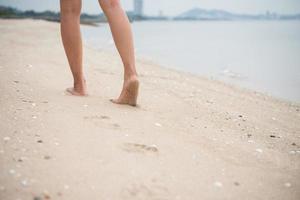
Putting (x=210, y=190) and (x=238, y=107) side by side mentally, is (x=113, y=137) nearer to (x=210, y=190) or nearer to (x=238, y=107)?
(x=210, y=190)

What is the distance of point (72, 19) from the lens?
2.43 m

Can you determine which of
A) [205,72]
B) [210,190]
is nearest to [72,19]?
[210,190]

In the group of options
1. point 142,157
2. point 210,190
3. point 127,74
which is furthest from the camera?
point 127,74

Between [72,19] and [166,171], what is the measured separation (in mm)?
1417

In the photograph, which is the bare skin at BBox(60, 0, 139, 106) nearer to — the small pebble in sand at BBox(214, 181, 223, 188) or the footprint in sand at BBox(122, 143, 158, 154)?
the footprint in sand at BBox(122, 143, 158, 154)

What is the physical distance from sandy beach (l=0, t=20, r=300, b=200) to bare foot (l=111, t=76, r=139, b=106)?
6 cm

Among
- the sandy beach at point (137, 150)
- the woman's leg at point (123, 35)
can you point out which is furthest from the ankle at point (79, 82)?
the woman's leg at point (123, 35)

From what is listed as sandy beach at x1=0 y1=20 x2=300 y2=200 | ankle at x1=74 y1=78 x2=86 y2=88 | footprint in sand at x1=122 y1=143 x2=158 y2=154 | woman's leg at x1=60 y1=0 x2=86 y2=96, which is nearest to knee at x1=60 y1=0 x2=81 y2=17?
woman's leg at x1=60 y1=0 x2=86 y2=96

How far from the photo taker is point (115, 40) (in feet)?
7.71

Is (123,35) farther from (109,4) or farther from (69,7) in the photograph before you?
(69,7)

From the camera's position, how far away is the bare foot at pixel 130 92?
2292mm

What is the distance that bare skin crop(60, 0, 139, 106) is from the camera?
231cm

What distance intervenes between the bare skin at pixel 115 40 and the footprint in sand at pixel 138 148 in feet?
2.19

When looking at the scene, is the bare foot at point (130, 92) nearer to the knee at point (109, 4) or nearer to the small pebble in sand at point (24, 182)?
the knee at point (109, 4)
